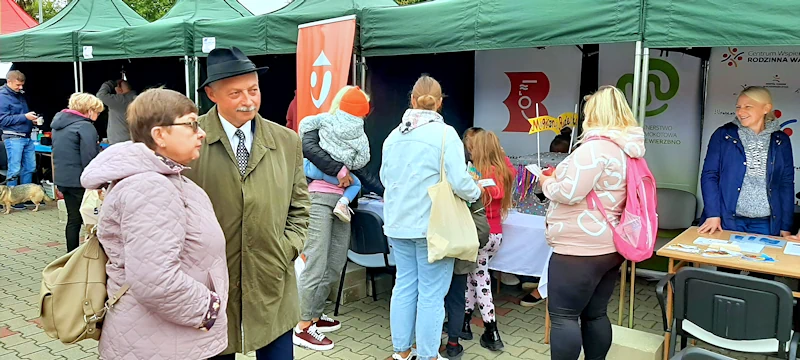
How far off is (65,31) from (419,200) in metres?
6.39

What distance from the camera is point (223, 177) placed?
1.91m

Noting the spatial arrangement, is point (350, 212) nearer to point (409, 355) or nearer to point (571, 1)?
point (409, 355)

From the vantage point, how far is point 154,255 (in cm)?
148

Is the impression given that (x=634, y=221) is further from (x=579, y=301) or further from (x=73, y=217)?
(x=73, y=217)

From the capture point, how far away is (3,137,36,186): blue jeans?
766cm

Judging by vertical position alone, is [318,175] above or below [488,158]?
below

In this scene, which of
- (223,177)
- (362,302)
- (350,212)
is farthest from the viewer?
(362,302)

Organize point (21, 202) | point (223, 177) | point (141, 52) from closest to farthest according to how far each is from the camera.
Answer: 1. point (223, 177)
2. point (141, 52)
3. point (21, 202)

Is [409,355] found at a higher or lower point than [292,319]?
lower

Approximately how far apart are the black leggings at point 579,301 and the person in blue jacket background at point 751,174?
46.1 inches

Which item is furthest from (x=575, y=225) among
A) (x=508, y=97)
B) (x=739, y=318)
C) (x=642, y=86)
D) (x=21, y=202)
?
(x=21, y=202)

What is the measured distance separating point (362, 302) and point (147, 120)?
117 inches

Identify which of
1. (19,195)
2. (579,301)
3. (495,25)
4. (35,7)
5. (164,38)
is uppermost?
(35,7)

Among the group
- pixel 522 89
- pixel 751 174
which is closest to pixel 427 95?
pixel 751 174
